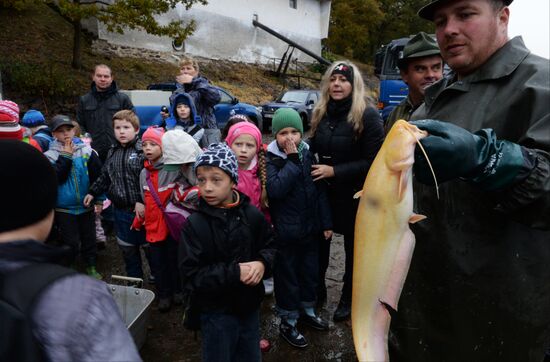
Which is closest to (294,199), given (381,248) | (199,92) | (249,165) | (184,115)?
(249,165)

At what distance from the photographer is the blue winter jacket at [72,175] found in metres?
4.25

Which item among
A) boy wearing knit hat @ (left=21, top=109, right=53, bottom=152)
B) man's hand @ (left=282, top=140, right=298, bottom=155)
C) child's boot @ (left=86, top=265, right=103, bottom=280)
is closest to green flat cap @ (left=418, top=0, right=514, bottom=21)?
man's hand @ (left=282, top=140, right=298, bottom=155)

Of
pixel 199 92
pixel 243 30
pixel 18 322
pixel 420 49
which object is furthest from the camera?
pixel 243 30

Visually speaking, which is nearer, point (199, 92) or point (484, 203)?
point (484, 203)

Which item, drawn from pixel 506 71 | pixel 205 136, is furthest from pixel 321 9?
pixel 506 71

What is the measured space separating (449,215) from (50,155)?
13.4 ft

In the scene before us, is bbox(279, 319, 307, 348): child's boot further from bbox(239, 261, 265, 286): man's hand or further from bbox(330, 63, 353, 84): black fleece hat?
bbox(330, 63, 353, 84): black fleece hat

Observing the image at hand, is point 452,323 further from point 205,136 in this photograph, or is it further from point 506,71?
point 205,136

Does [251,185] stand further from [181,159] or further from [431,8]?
[431,8]

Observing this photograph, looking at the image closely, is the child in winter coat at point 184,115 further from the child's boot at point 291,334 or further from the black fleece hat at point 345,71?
the child's boot at point 291,334

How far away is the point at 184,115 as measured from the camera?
17.0 ft

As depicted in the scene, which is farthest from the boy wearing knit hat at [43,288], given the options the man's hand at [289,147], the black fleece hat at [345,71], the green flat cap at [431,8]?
the black fleece hat at [345,71]

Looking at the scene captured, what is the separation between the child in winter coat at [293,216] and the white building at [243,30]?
17408mm

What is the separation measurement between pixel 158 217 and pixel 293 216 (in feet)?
4.51
